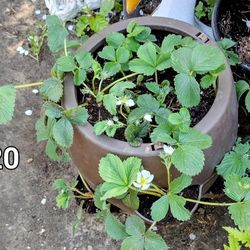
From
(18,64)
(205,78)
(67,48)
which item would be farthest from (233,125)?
(18,64)

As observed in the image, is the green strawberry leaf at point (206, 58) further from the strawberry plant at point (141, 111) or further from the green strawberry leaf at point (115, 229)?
the green strawberry leaf at point (115, 229)

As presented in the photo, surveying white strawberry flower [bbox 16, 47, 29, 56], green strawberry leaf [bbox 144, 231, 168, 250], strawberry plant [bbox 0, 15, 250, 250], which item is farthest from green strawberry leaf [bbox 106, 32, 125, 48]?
white strawberry flower [bbox 16, 47, 29, 56]

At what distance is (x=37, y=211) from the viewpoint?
181 centimetres

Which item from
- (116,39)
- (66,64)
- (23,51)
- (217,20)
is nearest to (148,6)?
(217,20)

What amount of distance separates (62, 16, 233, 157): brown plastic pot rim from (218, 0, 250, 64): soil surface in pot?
1.09 feet

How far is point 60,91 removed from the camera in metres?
1.49

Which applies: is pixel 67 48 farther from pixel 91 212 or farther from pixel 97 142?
pixel 91 212

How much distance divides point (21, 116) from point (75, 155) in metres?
0.44

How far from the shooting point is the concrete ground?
1756 mm

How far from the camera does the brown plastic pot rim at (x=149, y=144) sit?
1453 millimetres

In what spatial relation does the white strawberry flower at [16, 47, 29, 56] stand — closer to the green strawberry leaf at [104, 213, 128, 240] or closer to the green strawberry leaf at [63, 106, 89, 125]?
the green strawberry leaf at [63, 106, 89, 125]

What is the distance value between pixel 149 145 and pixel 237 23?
66cm

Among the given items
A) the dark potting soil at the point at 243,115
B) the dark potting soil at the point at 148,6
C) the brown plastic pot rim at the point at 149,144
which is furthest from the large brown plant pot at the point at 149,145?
the dark potting soil at the point at 148,6

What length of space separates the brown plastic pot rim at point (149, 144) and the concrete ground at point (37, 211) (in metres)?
0.39
